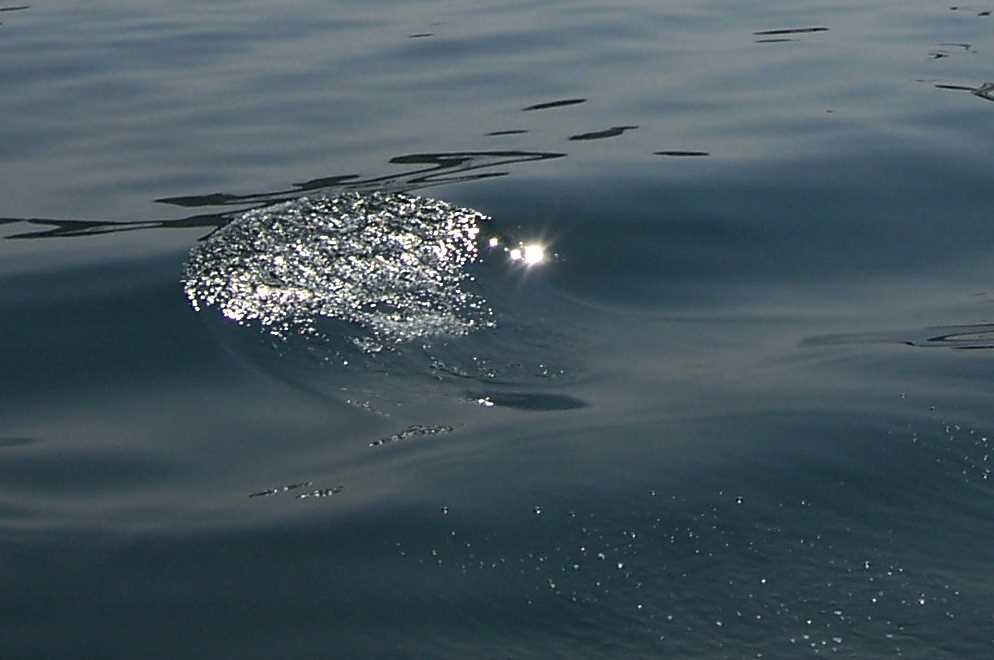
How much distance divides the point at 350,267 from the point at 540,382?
2.98 feet

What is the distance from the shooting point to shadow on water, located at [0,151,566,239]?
17.8 ft

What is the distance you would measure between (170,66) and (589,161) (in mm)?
2699

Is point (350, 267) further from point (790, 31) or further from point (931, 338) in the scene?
point (790, 31)

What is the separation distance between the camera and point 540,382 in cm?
412

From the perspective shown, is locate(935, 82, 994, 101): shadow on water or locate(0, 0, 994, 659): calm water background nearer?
locate(0, 0, 994, 659): calm water background

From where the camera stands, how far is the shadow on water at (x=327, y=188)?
5.43 metres

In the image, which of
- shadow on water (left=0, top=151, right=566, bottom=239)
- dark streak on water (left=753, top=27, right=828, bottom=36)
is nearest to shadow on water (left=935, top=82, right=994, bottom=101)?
dark streak on water (left=753, top=27, right=828, bottom=36)

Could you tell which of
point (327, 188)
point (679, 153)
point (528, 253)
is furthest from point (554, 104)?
point (528, 253)

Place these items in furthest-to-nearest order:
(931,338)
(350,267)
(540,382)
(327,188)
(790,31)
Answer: (790,31) → (327,188) → (350,267) → (931,338) → (540,382)

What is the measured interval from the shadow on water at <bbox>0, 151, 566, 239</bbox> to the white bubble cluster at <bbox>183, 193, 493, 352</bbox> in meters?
0.17

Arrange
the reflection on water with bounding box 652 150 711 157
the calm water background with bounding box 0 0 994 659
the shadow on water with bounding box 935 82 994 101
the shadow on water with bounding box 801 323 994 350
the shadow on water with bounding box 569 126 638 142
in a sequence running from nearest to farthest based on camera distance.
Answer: the calm water background with bounding box 0 0 994 659
the shadow on water with bounding box 801 323 994 350
the reflection on water with bounding box 652 150 711 157
the shadow on water with bounding box 569 126 638 142
the shadow on water with bounding box 935 82 994 101

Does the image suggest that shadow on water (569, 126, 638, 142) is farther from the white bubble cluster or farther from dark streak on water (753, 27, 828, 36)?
dark streak on water (753, 27, 828, 36)

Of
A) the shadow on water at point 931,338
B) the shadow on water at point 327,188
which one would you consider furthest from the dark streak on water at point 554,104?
the shadow on water at point 931,338

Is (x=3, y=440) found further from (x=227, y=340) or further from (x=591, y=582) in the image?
(x=591, y=582)
